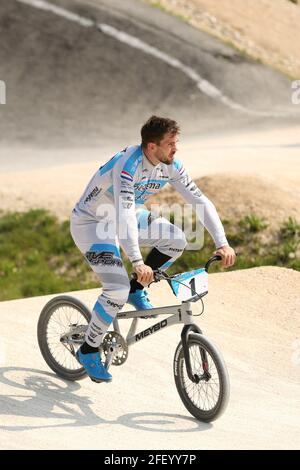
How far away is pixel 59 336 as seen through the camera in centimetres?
920

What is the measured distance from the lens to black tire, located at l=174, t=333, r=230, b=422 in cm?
758

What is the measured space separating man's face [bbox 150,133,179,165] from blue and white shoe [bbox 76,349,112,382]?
1641mm

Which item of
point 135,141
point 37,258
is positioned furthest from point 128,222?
point 135,141

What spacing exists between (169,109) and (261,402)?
57.5 ft

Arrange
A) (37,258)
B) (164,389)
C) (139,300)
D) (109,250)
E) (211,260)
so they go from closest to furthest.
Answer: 1. (211,260)
2. (109,250)
3. (139,300)
4. (164,389)
5. (37,258)

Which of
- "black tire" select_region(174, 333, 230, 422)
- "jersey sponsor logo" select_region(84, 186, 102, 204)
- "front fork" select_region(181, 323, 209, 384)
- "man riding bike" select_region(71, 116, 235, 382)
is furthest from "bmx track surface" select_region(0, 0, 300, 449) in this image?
"jersey sponsor logo" select_region(84, 186, 102, 204)

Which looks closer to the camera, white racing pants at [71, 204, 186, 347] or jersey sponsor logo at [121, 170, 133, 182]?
jersey sponsor logo at [121, 170, 133, 182]

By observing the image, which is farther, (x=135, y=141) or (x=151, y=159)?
(x=135, y=141)

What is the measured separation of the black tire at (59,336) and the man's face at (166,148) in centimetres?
171

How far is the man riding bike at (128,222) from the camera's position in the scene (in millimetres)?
7664

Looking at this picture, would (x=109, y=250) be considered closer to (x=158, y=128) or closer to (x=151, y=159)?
(x=151, y=159)

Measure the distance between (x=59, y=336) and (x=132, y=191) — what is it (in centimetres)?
199

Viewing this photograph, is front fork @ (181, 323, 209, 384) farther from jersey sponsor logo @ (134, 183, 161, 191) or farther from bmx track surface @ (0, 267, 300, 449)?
jersey sponsor logo @ (134, 183, 161, 191)

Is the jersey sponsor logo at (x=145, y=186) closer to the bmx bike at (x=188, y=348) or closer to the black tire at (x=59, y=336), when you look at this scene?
the bmx bike at (x=188, y=348)
